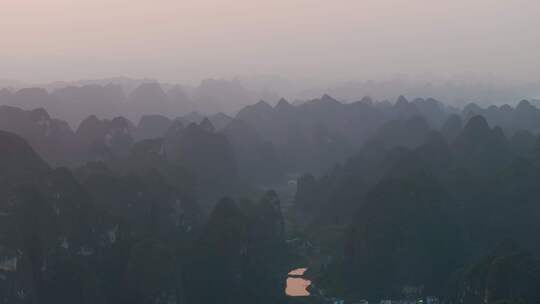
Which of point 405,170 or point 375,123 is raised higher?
point 375,123

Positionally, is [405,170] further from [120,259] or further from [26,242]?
[26,242]

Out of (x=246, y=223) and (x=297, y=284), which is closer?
(x=246, y=223)

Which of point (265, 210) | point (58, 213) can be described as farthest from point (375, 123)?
point (58, 213)

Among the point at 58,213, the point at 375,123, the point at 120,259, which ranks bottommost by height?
the point at 120,259

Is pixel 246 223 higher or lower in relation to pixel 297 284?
higher
